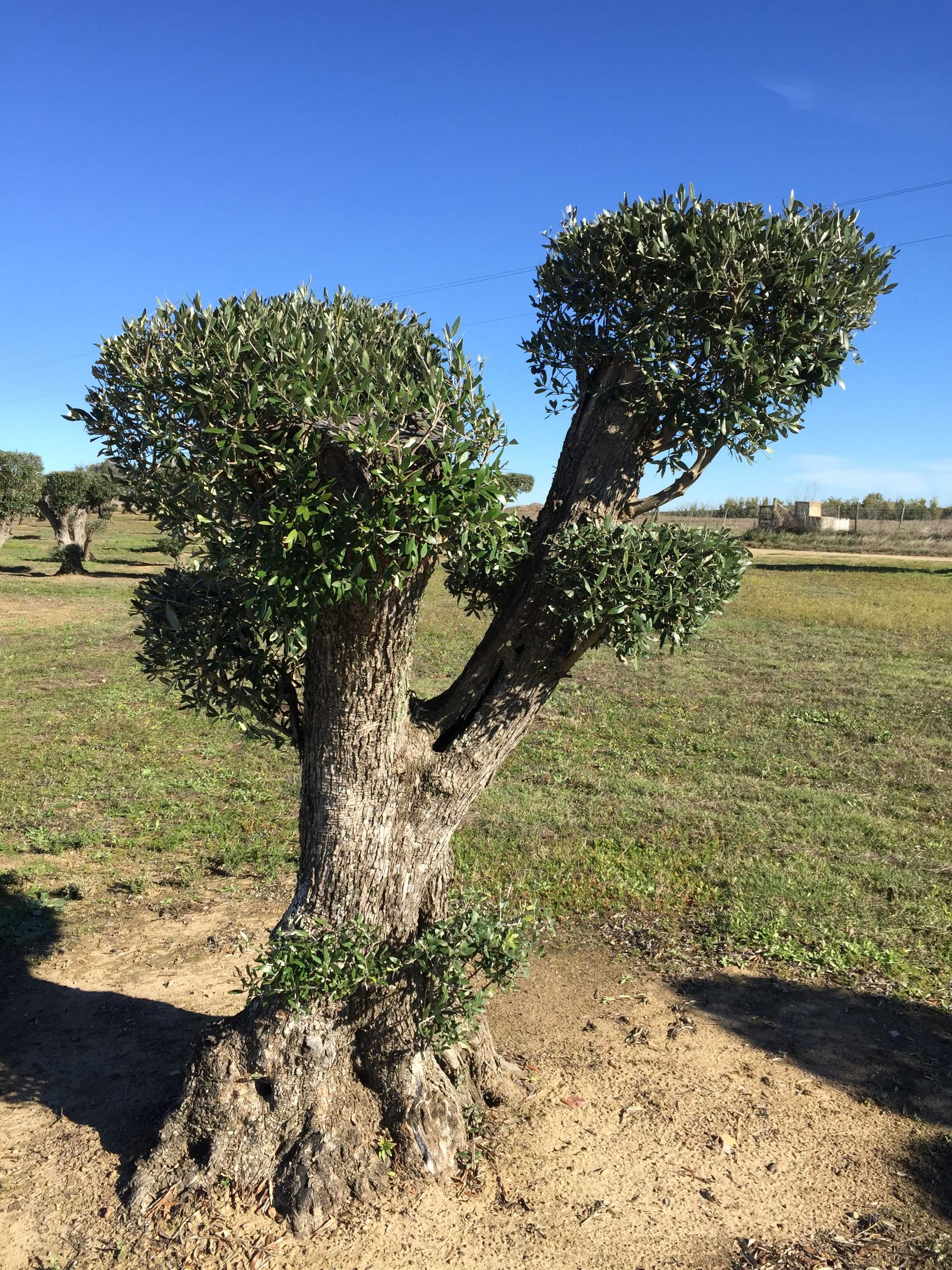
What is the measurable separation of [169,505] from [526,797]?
21.3 feet

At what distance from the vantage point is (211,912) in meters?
6.57

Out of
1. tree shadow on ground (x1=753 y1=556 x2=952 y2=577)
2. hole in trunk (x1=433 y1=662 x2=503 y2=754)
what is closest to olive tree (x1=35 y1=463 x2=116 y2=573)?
tree shadow on ground (x1=753 y1=556 x2=952 y2=577)

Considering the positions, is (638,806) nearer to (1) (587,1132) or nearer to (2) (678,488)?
(1) (587,1132)

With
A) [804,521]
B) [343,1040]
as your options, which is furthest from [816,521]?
[343,1040]

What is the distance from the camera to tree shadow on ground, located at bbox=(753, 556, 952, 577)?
32.8 m

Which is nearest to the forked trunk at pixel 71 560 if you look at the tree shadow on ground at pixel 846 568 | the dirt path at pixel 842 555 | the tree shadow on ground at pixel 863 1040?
the tree shadow on ground at pixel 846 568

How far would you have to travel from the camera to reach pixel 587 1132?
4.29m

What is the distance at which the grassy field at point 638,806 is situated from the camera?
6.56 meters

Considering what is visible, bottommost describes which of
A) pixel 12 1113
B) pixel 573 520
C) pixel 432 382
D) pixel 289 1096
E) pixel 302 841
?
pixel 12 1113

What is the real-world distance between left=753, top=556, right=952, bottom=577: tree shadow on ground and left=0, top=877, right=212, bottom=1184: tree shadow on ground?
2993 centimetres

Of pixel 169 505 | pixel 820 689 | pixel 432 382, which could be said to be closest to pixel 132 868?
pixel 169 505

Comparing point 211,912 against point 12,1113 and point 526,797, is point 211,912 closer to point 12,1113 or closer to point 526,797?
point 12,1113

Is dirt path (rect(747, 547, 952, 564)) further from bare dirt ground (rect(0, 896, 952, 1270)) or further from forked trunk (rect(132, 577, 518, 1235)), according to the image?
forked trunk (rect(132, 577, 518, 1235))

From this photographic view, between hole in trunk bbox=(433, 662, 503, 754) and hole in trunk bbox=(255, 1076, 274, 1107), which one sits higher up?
hole in trunk bbox=(433, 662, 503, 754)
